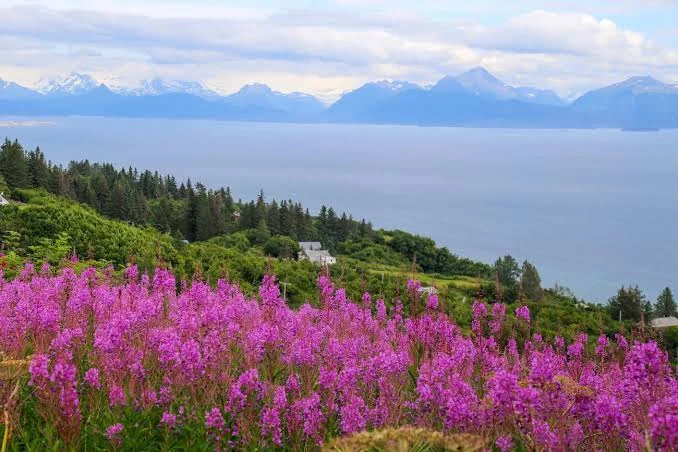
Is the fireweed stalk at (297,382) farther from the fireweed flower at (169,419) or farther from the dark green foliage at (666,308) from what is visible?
the dark green foliage at (666,308)

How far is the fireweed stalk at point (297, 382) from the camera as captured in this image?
4.59 meters

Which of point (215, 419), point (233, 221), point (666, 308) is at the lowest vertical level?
point (666, 308)

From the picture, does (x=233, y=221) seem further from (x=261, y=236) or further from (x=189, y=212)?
(x=261, y=236)

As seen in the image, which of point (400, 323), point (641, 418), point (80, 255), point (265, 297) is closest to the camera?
point (641, 418)

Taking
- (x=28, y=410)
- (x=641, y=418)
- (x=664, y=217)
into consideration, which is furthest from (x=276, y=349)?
(x=664, y=217)

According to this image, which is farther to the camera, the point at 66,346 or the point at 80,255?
the point at 80,255

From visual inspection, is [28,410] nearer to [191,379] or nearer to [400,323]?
[191,379]

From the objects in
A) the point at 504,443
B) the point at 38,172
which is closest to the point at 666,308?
the point at 504,443

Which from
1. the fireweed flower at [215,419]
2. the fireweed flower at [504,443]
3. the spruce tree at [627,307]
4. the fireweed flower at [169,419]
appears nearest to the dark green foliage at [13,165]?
the spruce tree at [627,307]

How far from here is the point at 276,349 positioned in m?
6.34

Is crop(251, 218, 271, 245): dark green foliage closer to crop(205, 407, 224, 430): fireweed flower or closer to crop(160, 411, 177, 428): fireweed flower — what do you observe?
crop(160, 411, 177, 428): fireweed flower

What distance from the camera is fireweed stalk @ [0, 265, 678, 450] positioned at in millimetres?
4587

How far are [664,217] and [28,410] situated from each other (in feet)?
609

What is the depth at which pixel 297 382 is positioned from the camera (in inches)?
221
